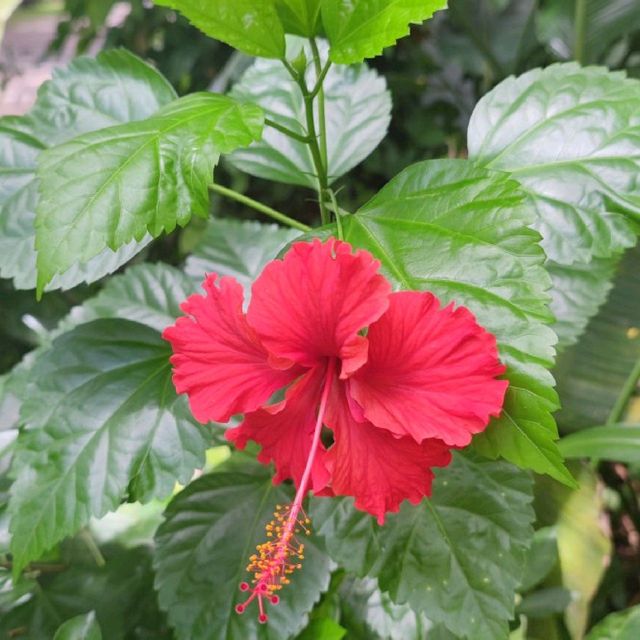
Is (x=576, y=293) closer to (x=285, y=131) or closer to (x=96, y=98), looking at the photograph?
(x=285, y=131)

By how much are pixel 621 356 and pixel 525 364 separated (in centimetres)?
70

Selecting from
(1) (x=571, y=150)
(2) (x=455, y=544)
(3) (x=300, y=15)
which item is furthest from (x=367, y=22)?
(2) (x=455, y=544)

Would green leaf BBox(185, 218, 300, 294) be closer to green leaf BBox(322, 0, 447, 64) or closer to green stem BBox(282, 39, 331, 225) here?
green stem BBox(282, 39, 331, 225)

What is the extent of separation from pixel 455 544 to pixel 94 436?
0.35m

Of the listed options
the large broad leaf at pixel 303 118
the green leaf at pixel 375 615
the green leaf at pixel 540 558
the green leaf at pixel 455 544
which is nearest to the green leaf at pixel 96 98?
the large broad leaf at pixel 303 118

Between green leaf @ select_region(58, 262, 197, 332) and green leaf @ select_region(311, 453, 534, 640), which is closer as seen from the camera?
green leaf @ select_region(311, 453, 534, 640)

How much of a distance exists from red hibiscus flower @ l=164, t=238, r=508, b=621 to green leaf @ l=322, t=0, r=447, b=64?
164 mm

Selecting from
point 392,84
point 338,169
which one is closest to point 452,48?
Result: point 392,84

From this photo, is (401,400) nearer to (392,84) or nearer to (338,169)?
(338,169)

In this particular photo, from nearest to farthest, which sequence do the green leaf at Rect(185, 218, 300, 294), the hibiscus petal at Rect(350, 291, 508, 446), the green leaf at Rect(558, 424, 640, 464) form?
the hibiscus petal at Rect(350, 291, 508, 446) < the green leaf at Rect(558, 424, 640, 464) < the green leaf at Rect(185, 218, 300, 294)

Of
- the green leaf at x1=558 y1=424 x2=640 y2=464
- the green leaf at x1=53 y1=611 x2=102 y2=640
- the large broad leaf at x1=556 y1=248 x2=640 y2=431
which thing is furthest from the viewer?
the large broad leaf at x1=556 y1=248 x2=640 y2=431

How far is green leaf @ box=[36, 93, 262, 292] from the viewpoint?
0.49m

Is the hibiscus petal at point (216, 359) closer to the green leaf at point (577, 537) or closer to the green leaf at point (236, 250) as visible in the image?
the green leaf at point (236, 250)

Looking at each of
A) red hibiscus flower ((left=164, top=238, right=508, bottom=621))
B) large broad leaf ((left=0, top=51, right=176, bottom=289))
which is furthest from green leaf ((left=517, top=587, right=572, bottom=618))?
large broad leaf ((left=0, top=51, right=176, bottom=289))
